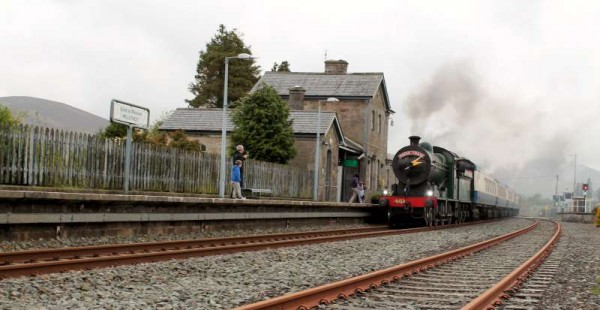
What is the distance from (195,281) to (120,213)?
23.1 ft

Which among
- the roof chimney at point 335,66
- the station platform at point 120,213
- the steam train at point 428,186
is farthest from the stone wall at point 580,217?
the station platform at point 120,213

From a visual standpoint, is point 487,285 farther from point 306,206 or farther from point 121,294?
point 306,206

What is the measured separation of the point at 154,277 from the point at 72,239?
5364 mm

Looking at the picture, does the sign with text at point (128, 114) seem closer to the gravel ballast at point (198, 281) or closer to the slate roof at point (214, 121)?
the gravel ballast at point (198, 281)

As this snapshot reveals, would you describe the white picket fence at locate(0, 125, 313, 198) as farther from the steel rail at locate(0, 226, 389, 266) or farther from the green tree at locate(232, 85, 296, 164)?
the green tree at locate(232, 85, 296, 164)

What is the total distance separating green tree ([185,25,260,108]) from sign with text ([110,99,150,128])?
5547 centimetres

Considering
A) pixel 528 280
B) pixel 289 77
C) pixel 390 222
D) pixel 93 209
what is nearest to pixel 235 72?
pixel 289 77

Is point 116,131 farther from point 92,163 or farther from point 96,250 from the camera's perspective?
point 96,250

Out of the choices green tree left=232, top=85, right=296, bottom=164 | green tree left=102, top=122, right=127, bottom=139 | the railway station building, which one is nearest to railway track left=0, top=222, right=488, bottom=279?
green tree left=232, top=85, right=296, bottom=164

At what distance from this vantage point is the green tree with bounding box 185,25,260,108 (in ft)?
247

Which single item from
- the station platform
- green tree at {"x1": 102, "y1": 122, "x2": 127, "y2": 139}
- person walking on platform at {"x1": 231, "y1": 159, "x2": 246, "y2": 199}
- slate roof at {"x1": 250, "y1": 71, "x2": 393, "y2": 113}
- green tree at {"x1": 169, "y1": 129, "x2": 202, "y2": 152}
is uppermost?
slate roof at {"x1": 250, "y1": 71, "x2": 393, "y2": 113}

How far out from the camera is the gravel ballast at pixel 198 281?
739 centimetres

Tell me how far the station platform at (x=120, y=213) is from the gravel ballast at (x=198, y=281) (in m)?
3.63

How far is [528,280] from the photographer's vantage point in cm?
1059
